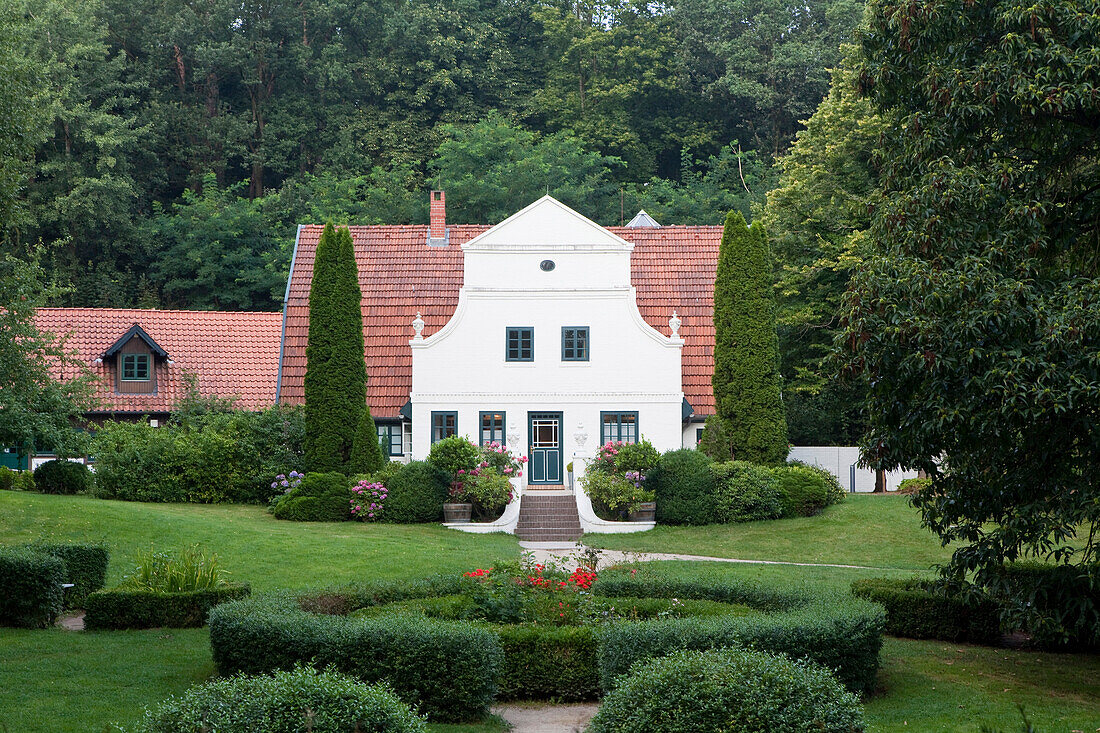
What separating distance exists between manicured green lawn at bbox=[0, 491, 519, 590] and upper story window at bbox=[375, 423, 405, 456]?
712 cm

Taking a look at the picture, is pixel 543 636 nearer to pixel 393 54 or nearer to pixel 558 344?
pixel 558 344

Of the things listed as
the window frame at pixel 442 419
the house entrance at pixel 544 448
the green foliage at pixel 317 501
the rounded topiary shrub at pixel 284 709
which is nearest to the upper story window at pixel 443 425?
the window frame at pixel 442 419

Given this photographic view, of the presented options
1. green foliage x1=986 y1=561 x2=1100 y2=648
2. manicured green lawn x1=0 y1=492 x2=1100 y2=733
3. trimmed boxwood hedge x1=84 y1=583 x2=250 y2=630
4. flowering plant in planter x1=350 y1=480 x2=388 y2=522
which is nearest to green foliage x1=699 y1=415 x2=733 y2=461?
manicured green lawn x1=0 y1=492 x2=1100 y2=733

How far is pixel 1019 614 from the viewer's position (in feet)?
43.3

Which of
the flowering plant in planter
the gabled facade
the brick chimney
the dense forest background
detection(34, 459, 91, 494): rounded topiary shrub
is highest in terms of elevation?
the dense forest background

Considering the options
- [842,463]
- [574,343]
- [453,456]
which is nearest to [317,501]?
[453,456]

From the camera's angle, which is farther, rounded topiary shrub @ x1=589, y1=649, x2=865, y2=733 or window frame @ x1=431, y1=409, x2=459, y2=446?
window frame @ x1=431, y1=409, x2=459, y2=446

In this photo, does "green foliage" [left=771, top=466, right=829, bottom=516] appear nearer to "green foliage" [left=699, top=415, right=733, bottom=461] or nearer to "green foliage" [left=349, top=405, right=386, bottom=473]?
"green foliage" [left=699, top=415, right=733, bottom=461]

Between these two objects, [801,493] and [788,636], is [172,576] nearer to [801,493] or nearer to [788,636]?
[788,636]

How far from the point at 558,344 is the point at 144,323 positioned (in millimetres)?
15537

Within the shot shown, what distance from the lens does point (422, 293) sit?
117 feet

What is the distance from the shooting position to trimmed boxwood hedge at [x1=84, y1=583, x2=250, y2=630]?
15258 mm

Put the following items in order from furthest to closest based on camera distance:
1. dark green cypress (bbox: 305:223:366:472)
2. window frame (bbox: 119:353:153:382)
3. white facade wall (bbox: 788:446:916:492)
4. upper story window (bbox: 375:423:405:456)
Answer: white facade wall (bbox: 788:446:916:492) < window frame (bbox: 119:353:153:382) < upper story window (bbox: 375:423:405:456) < dark green cypress (bbox: 305:223:366:472)

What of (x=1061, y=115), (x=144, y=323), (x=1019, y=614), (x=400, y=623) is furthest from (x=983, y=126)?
(x=144, y=323)
